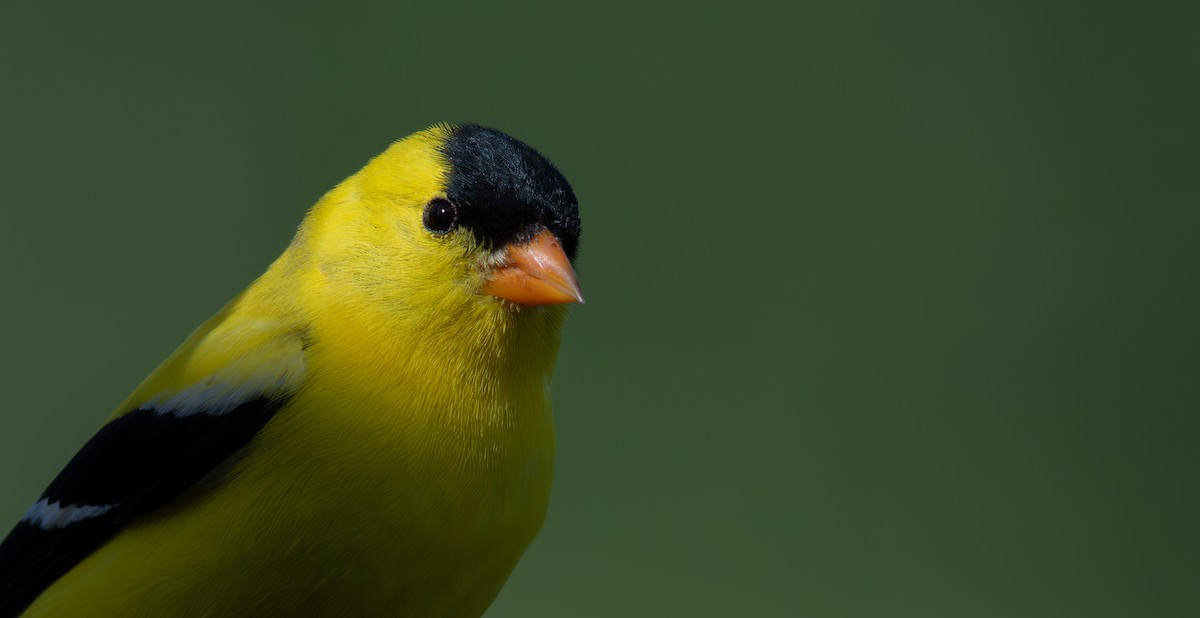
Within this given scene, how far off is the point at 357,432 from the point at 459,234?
43 cm

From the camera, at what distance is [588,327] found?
467 cm

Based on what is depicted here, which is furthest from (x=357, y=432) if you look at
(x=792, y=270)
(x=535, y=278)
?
(x=792, y=270)

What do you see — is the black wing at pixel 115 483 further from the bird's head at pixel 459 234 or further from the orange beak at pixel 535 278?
the orange beak at pixel 535 278

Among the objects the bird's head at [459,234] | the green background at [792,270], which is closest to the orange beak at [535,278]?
the bird's head at [459,234]

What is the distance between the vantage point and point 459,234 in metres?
2.38

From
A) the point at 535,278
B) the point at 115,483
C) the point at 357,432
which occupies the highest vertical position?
the point at 535,278

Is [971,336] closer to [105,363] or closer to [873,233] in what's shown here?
[873,233]

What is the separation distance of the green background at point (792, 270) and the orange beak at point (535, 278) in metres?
1.84

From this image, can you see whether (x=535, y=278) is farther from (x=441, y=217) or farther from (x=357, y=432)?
(x=357, y=432)

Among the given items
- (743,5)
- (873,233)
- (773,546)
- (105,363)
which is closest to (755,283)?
(873,233)

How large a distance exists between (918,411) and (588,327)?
120 cm

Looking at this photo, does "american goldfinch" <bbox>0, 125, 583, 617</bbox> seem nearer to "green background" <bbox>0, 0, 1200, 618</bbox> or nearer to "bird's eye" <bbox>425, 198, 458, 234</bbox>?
"bird's eye" <bbox>425, 198, 458, 234</bbox>

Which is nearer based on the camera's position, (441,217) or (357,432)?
(357,432)

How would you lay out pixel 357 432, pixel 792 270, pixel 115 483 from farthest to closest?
pixel 792 270 < pixel 115 483 < pixel 357 432
